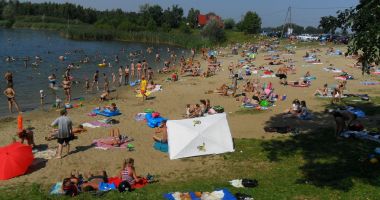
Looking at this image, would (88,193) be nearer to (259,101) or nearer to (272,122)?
(272,122)

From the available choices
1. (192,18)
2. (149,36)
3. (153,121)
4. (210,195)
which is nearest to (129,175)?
(210,195)

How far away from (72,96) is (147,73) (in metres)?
8.89

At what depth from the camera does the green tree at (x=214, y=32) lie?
72.2 metres

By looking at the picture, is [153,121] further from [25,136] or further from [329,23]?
[329,23]

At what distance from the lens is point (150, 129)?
1666 centimetres

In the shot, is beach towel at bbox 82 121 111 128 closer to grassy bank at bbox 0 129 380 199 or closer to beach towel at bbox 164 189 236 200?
grassy bank at bbox 0 129 380 199

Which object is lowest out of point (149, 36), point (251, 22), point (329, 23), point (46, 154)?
point (46, 154)

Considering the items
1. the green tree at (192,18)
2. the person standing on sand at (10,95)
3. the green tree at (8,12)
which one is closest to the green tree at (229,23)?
the green tree at (192,18)

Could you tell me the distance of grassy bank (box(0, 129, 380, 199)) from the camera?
961 centimetres

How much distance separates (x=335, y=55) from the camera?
4209 cm

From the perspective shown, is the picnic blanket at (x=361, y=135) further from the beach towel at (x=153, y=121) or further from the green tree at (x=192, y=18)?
the green tree at (x=192, y=18)

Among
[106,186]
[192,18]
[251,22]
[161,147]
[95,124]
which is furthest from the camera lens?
[192,18]

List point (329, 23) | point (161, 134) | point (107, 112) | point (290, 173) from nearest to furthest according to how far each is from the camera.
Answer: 1. point (329, 23)
2. point (290, 173)
3. point (161, 134)
4. point (107, 112)

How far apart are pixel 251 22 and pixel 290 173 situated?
2885 inches
